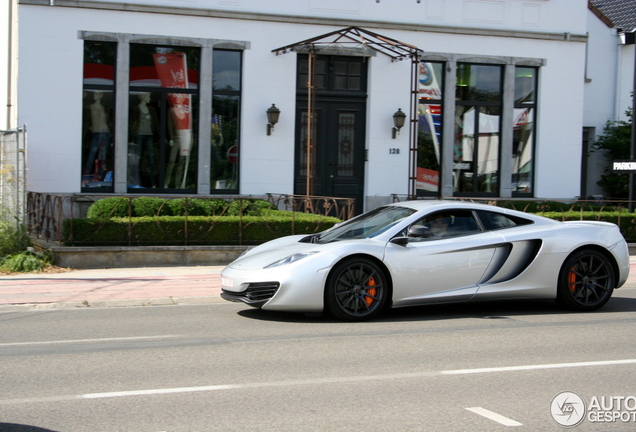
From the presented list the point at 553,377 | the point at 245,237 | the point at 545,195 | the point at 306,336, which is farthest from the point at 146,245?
the point at 545,195

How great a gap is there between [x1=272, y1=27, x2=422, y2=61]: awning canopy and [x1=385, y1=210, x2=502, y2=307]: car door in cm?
932

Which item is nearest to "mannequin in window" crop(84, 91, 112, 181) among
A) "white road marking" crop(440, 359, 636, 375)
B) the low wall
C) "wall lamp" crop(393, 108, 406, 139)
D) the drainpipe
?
the drainpipe

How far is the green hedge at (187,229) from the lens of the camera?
525 inches

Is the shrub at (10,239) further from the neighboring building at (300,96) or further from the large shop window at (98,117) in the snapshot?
the large shop window at (98,117)

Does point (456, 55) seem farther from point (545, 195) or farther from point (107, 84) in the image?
point (107, 84)

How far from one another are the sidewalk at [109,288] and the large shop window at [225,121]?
17.3ft

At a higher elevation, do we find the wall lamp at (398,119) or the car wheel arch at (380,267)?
the wall lamp at (398,119)

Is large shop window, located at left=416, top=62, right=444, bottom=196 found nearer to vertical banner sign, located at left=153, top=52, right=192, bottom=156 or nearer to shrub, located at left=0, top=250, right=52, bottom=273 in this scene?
vertical banner sign, located at left=153, top=52, right=192, bottom=156

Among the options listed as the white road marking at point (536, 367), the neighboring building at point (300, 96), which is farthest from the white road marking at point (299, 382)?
the neighboring building at point (300, 96)

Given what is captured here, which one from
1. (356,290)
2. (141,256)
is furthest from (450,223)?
(141,256)

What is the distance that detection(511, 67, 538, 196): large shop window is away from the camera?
20.3 meters

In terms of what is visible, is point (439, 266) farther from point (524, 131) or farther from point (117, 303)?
point (524, 131)

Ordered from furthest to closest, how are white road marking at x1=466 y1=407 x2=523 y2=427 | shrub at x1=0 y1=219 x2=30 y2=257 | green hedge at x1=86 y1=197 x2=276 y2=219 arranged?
green hedge at x1=86 y1=197 x2=276 y2=219 → shrub at x1=0 y1=219 x2=30 y2=257 → white road marking at x1=466 y1=407 x2=523 y2=427

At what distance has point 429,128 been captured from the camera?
19.7 metres
